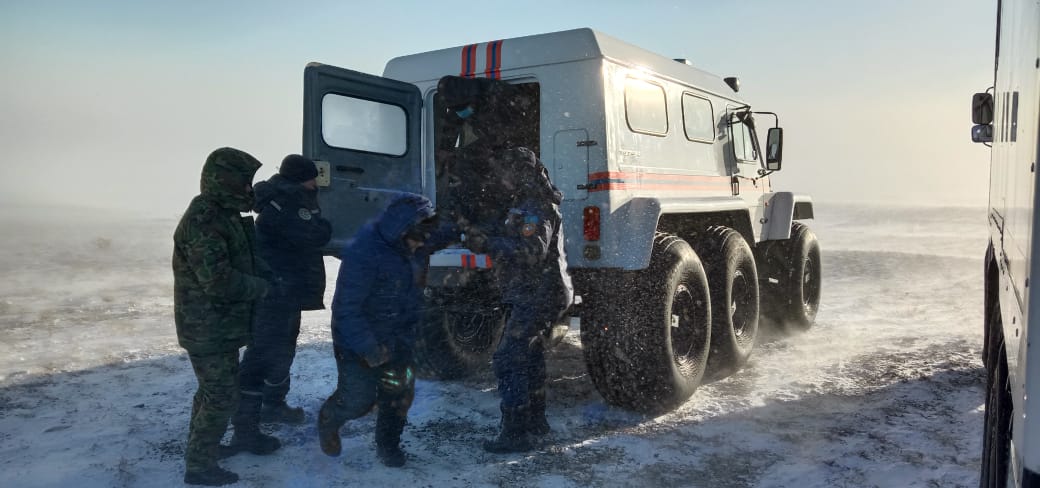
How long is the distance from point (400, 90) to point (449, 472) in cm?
279

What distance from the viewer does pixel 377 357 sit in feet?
11.7

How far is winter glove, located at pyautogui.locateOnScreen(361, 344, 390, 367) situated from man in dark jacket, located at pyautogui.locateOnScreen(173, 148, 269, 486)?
2.05ft

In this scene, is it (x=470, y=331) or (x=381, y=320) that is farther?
(x=470, y=331)

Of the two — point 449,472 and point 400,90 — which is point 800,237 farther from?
point 449,472

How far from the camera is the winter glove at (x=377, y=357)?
11.7ft

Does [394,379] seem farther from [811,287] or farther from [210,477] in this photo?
[811,287]

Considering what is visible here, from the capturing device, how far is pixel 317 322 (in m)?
8.09

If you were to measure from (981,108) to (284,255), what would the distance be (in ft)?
14.9

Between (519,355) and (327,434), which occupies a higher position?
(519,355)

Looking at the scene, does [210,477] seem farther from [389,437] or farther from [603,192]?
[603,192]

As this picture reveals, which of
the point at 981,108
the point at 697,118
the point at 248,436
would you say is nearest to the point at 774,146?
the point at 697,118

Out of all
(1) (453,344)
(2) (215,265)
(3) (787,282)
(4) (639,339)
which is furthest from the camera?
(3) (787,282)

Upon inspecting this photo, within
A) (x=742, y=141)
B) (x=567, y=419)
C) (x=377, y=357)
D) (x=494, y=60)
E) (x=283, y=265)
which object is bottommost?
(x=567, y=419)

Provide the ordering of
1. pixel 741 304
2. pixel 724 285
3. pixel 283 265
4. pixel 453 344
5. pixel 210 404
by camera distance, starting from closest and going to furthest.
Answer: pixel 210 404, pixel 283 265, pixel 724 285, pixel 453 344, pixel 741 304
